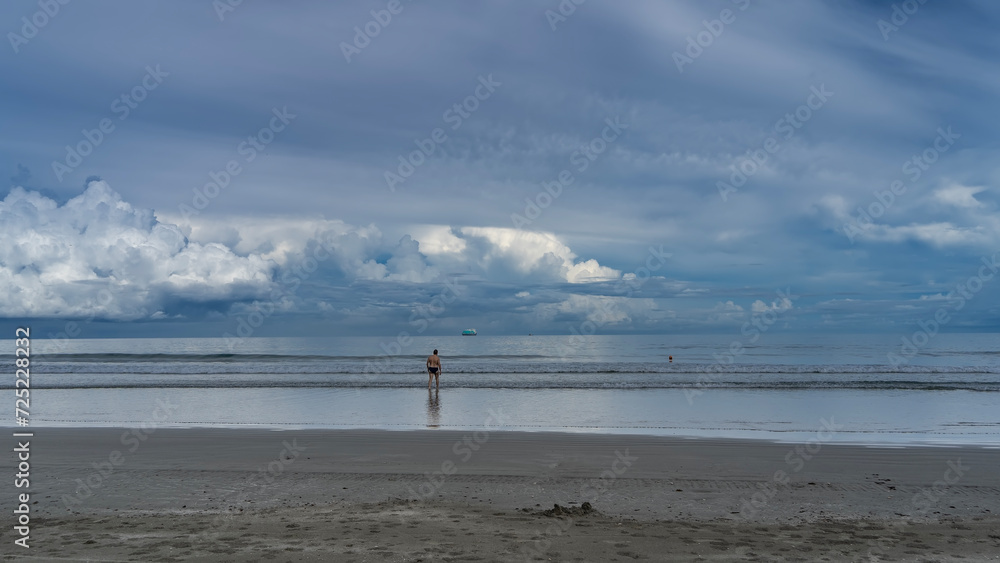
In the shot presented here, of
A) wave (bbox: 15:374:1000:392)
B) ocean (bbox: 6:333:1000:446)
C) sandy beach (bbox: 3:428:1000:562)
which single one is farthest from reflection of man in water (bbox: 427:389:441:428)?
wave (bbox: 15:374:1000:392)

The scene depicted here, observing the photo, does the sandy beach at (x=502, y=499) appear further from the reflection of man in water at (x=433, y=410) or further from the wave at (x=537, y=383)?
the wave at (x=537, y=383)

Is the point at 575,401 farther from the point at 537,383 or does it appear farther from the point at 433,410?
the point at 537,383

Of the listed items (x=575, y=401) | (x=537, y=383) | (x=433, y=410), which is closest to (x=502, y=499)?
(x=433, y=410)

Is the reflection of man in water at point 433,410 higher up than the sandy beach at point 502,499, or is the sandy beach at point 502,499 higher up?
the reflection of man in water at point 433,410

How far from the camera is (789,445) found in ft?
48.3

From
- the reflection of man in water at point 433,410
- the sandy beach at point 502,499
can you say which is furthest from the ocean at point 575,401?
the sandy beach at point 502,499

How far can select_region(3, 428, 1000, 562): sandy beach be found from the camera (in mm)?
7051

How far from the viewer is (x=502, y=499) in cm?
972

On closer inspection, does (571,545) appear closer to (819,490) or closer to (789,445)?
(819,490)

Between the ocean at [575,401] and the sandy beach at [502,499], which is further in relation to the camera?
the ocean at [575,401]

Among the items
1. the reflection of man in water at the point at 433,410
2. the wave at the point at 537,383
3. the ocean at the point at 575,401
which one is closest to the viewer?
the ocean at the point at 575,401

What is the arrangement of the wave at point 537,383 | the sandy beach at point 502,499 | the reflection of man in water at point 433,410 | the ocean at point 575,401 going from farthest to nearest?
the wave at point 537,383, the reflection of man in water at point 433,410, the ocean at point 575,401, the sandy beach at point 502,499

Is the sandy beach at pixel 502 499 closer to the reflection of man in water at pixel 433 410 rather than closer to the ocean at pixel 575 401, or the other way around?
the reflection of man in water at pixel 433 410

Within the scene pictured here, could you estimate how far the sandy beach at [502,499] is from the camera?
705 centimetres
